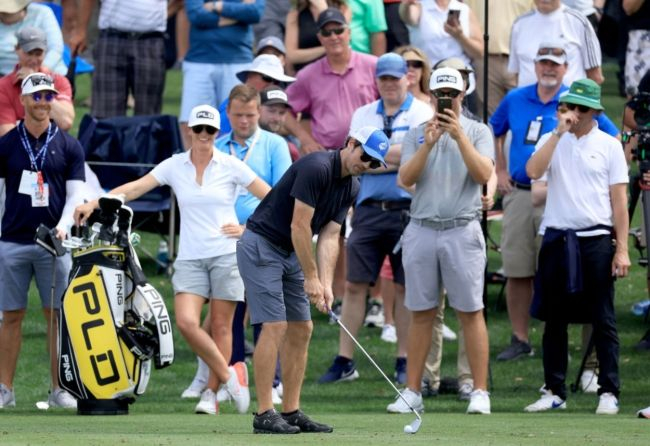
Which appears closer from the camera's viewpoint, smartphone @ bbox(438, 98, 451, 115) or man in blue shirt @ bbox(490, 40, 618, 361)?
smartphone @ bbox(438, 98, 451, 115)

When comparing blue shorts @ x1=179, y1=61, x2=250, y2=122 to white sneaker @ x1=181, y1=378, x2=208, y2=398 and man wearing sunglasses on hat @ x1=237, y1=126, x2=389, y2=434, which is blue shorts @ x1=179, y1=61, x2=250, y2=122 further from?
man wearing sunglasses on hat @ x1=237, y1=126, x2=389, y2=434

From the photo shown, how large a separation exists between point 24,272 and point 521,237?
14.2ft

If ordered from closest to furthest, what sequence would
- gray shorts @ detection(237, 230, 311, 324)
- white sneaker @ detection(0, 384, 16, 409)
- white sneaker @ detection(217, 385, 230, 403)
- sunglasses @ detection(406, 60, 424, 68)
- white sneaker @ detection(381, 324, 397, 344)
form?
1. gray shorts @ detection(237, 230, 311, 324)
2. white sneaker @ detection(0, 384, 16, 409)
3. white sneaker @ detection(217, 385, 230, 403)
4. sunglasses @ detection(406, 60, 424, 68)
5. white sneaker @ detection(381, 324, 397, 344)

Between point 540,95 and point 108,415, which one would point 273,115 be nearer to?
point 540,95

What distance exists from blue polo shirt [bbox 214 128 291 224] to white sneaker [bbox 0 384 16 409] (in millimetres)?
2285

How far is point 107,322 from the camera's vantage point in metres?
12.2

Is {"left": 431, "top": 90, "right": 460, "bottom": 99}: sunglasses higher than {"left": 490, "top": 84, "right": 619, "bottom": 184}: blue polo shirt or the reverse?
higher

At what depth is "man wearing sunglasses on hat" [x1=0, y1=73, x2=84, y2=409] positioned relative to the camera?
12766mm

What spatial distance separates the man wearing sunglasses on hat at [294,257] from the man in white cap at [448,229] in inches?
60.9

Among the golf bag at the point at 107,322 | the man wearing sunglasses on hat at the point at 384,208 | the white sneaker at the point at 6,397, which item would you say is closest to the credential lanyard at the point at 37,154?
the golf bag at the point at 107,322

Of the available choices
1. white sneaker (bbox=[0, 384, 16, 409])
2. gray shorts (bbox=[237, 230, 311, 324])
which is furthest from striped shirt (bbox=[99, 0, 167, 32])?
gray shorts (bbox=[237, 230, 311, 324])

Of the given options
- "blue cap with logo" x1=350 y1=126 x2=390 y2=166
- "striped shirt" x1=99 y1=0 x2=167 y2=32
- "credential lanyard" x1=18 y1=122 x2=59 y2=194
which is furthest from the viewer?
"striped shirt" x1=99 y1=0 x2=167 y2=32

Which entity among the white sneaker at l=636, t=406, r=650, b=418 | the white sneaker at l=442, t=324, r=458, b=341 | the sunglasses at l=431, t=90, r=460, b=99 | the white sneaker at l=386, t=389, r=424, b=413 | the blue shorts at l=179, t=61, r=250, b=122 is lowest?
the white sneaker at l=442, t=324, r=458, b=341

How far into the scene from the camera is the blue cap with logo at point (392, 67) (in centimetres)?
1355
